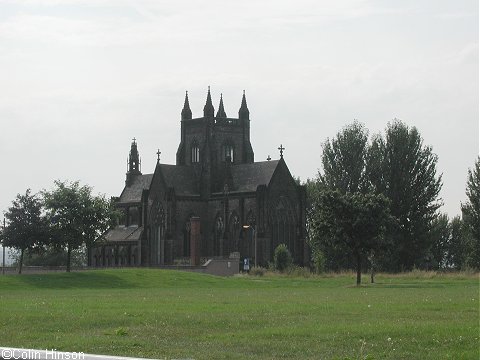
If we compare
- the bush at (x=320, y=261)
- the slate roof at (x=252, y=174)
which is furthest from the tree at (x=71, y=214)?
the slate roof at (x=252, y=174)

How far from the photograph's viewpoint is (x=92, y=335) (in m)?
22.8

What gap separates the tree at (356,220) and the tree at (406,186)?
31.0 metres

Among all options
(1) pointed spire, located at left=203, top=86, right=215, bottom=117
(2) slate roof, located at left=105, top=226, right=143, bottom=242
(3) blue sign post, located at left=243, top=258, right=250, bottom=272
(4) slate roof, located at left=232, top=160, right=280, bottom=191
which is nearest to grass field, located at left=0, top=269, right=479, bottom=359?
(3) blue sign post, located at left=243, top=258, right=250, bottom=272

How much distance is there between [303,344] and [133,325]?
5553 millimetres

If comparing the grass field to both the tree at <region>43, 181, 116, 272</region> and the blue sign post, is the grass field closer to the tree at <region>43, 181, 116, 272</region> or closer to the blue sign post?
the tree at <region>43, 181, 116, 272</region>

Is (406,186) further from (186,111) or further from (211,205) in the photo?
(186,111)

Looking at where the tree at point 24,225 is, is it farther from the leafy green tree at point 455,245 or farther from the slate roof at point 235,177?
the leafy green tree at point 455,245

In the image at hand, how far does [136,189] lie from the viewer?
13075cm

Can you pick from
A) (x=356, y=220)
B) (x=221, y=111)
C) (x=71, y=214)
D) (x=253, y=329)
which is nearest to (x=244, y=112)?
(x=221, y=111)

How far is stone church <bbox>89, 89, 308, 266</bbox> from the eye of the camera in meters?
112

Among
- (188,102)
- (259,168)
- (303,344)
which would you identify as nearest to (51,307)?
(303,344)

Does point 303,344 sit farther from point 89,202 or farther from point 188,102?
point 188,102

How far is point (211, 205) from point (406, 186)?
29.0 meters

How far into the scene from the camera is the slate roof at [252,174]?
114369 mm
